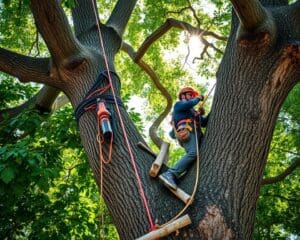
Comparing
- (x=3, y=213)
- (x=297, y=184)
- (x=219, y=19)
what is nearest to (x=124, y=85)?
(x=219, y=19)

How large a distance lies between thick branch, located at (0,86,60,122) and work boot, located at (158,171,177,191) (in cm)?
254

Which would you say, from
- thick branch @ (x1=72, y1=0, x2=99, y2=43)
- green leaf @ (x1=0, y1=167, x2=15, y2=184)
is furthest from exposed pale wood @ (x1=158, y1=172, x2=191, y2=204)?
thick branch @ (x1=72, y1=0, x2=99, y2=43)

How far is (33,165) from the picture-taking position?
3305 millimetres

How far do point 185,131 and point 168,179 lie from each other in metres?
0.88

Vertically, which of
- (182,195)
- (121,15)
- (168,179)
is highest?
(121,15)

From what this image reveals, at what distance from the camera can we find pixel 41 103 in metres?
5.17

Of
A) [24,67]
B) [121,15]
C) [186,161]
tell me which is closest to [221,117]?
[186,161]

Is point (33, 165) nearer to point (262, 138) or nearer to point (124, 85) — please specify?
point (262, 138)

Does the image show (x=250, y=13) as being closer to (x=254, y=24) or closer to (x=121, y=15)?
(x=254, y=24)

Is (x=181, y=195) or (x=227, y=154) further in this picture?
(x=227, y=154)

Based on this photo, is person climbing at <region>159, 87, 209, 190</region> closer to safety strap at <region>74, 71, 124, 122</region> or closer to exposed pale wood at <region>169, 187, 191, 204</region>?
exposed pale wood at <region>169, 187, 191, 204</region>

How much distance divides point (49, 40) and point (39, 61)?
462 millimetres

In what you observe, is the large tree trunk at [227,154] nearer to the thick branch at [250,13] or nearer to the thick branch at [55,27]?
the thick branch at [250,13]

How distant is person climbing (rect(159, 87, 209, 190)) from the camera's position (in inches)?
118
